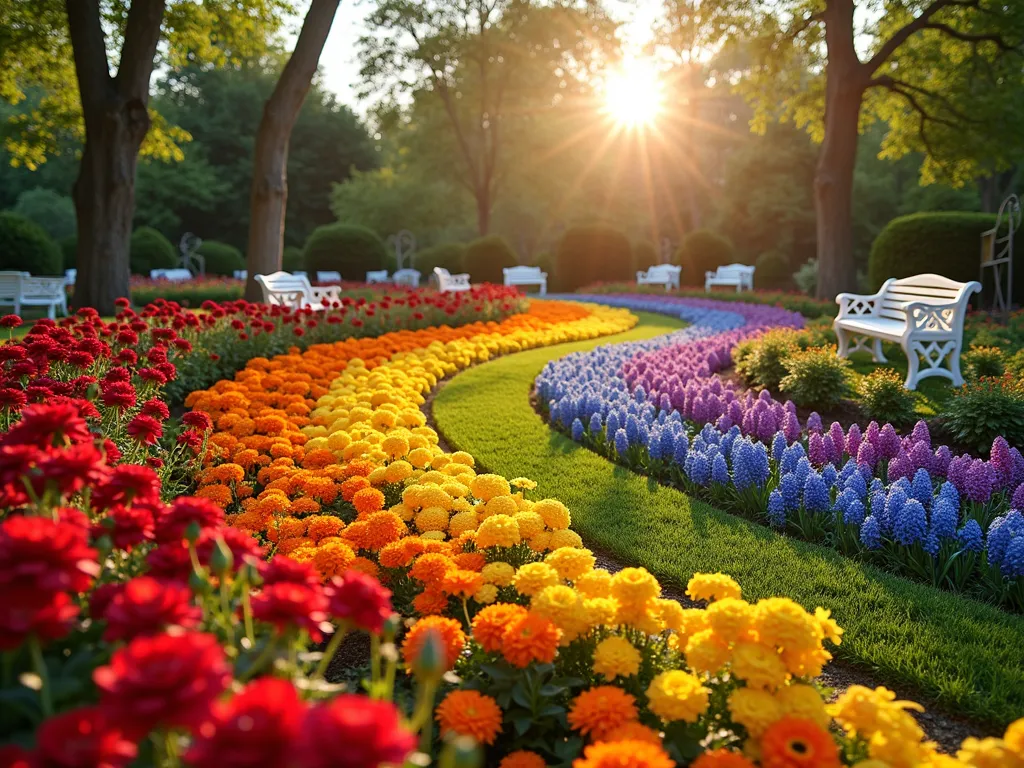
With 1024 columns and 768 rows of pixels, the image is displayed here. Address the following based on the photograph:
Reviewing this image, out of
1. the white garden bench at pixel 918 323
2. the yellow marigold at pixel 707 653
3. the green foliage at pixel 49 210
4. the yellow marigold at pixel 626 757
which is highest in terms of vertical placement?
the green foliage at pixel 49 210

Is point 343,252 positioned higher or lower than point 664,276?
higher

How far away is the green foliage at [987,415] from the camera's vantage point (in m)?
5.25

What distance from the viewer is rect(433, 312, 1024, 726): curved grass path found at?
9.23 ft

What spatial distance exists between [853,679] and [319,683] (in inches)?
91.8

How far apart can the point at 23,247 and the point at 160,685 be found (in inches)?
803

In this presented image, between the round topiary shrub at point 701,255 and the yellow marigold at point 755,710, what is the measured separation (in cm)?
2584

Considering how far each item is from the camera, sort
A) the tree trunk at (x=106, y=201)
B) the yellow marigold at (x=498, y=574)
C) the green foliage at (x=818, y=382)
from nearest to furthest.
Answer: the yellow marigold at (x=498, y=574), the green foliage at (x=818, y=382), the tree trunk at (x=106, y=201)

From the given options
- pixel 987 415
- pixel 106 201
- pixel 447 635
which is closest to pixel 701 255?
pixel 106 201

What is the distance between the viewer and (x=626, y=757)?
1479 millimetres

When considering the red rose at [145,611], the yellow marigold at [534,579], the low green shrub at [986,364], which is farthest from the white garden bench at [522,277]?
the red rose at [145,611]

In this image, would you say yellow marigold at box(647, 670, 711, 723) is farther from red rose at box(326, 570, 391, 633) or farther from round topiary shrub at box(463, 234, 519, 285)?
round topiary shrub at box(463, 234, 519, 285)

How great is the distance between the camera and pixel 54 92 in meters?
16.7

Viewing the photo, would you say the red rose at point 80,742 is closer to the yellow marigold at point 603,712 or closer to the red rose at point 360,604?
the red rose at point 360,604

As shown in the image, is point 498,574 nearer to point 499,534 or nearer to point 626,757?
point 499,534
